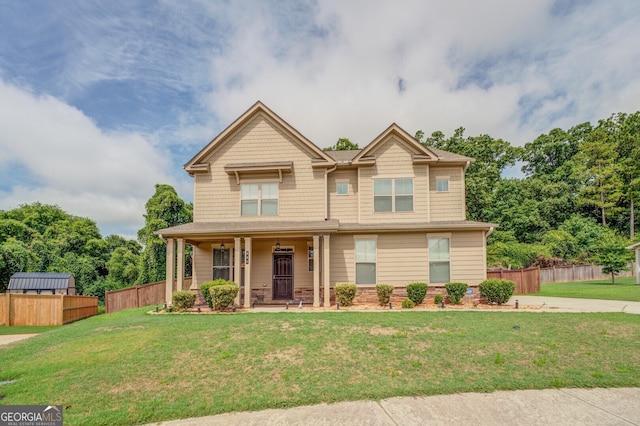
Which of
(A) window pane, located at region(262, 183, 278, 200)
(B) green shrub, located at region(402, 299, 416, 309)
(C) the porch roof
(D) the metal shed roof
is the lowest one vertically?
(B) green shrub, located at region(402, 299, 416, 309)

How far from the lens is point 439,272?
14.8 m

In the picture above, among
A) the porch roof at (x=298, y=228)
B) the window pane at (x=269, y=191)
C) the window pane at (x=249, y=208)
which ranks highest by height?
the window pane at (x=269, y=191)

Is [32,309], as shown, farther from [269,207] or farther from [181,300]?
[269,207]

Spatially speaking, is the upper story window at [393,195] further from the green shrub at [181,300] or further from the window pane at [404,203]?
the green shrub at [181,300]

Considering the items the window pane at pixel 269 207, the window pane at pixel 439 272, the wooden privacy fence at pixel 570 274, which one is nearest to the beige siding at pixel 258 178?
the window pane at pixel 269 207

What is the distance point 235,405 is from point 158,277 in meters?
21.1

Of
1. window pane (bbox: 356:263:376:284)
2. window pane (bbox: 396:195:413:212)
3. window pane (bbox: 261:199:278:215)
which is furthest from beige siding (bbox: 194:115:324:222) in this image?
window pane (bbox: 396:195:413:212)

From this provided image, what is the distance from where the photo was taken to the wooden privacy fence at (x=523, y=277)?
1984 centimetres

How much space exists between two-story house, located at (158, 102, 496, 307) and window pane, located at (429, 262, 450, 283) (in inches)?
1.6

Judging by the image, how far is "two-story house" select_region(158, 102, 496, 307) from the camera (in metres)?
14.8

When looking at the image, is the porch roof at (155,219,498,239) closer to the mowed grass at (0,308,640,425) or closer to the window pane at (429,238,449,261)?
the window pane at (429,238,449,261)

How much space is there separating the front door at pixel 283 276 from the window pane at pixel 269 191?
2680 mm

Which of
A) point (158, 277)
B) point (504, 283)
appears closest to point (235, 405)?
point (504, 283)

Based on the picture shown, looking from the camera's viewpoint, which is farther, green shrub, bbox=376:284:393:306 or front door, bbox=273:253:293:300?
front door, bbox=273:253:293:300
